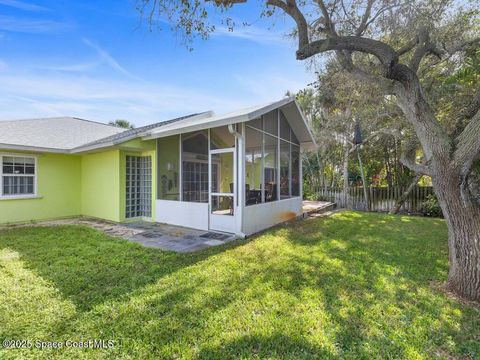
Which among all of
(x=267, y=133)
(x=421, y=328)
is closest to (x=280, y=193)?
(x=267, y=133)

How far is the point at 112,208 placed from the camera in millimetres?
9281

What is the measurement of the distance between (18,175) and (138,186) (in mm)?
4244

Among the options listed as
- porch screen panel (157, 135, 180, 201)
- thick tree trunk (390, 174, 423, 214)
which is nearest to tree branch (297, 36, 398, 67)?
porch screen panel (157, 135, 180, 201)

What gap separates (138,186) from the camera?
967 centimetres

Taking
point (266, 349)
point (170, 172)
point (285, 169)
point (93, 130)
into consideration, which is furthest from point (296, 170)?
point (93, 130)

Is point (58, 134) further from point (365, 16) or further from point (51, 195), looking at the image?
point (365, 16)

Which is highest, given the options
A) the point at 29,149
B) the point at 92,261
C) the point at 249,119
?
the point at 249,119

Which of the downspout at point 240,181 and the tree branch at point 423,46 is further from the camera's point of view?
the downspout at point 240,181

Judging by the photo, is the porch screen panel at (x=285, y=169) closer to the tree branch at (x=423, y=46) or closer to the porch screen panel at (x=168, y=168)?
the porch screen panel at (x=168, y=168)

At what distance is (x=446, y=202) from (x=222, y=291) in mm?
3729

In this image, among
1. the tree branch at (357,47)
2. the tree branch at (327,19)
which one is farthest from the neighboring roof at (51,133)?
the tree branch at (327,19)

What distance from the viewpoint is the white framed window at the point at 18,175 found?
880cm

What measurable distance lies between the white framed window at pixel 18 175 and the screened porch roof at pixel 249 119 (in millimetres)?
4754

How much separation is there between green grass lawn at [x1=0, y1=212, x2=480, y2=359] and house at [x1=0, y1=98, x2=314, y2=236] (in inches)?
94.0
